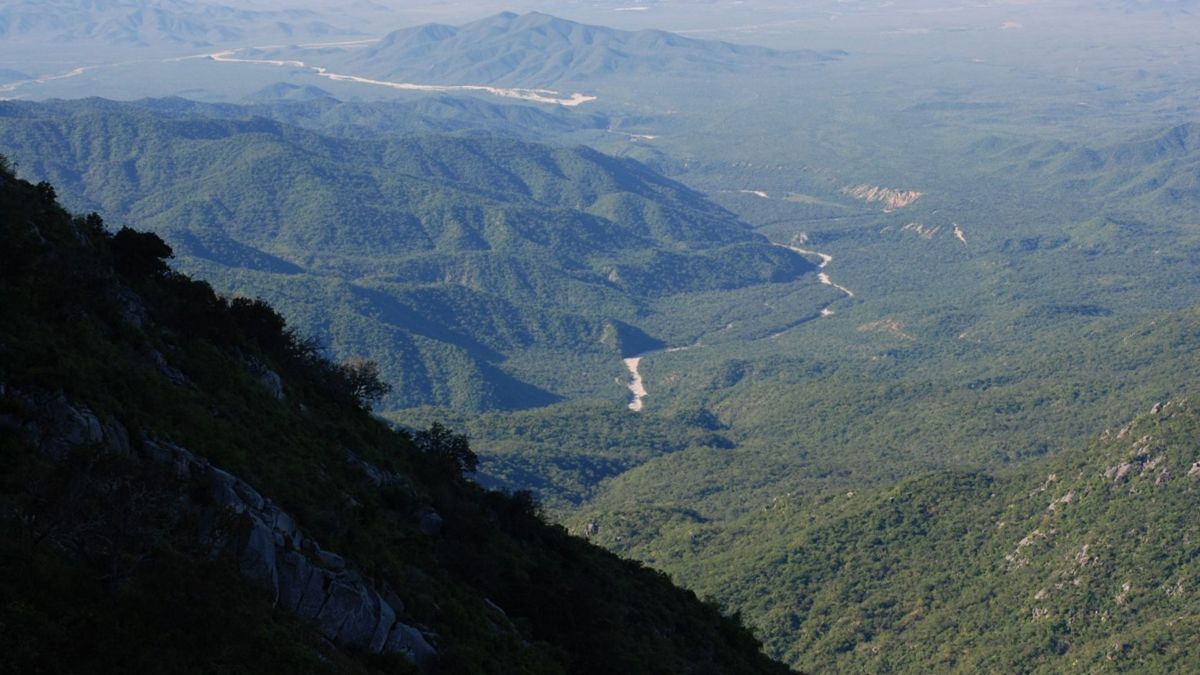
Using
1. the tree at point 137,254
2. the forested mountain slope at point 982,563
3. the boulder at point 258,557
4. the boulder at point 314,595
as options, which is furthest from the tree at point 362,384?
the forested mountain slope at point 982,563

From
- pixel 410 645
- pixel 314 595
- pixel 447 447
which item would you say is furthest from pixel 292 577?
pixel 447 447

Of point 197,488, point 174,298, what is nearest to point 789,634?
point 174,298

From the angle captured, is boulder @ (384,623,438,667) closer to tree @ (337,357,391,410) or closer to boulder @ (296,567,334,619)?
boulder @ (296,567,334,619)

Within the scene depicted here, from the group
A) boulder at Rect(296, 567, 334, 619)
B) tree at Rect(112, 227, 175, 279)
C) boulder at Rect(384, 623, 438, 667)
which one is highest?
tree at Rect(112, 227, 175, 279)

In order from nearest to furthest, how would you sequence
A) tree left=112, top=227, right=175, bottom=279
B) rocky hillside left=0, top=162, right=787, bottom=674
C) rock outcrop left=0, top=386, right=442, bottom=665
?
rocky hillside left=0, top=162, right=787, bottom=674 → rock outcrop left=0, top=386, right=442, bottom=665 → tree left=112, top=227, right=175, bottom=279

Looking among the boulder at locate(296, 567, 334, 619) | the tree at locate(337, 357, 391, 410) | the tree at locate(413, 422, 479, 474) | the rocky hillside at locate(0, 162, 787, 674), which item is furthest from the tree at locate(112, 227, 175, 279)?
the boulder at locate(296, 567, 334, 619)

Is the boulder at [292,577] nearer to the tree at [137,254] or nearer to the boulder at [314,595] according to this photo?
the boulder at [314,595]

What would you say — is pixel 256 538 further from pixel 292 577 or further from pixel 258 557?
pixel 292 577

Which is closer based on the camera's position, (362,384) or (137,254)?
(137,254)

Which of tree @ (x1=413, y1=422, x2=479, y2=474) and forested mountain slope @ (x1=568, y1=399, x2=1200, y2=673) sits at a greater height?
tree @ (x1=413, y1=422, x2=479, y2=474)
